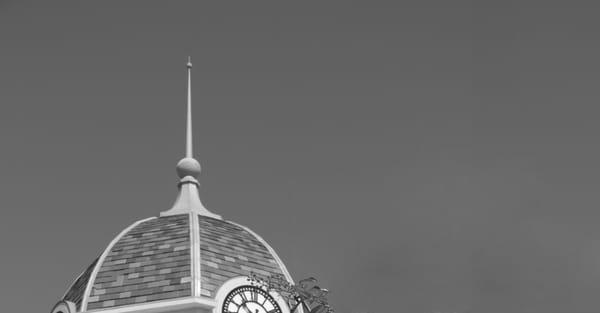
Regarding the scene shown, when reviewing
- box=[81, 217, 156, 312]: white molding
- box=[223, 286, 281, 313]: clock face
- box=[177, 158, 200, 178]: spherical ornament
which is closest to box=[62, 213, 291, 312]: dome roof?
box=[81, 217, 156, 312]: white molding

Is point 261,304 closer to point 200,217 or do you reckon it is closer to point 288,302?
point 288,302

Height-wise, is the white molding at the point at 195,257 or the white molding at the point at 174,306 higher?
the white molding at the point at 195,257

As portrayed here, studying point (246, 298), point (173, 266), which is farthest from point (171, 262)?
point (246, 298)

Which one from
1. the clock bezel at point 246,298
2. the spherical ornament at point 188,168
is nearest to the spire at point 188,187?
the spherical ornament at point 188,168

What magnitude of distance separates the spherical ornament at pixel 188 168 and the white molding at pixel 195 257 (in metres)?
3.62

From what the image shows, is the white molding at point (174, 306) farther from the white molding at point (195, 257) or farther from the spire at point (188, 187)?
the spire at point (188, 187)

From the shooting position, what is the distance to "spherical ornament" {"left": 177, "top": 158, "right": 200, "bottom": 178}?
139 ft

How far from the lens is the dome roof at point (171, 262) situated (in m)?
35.2

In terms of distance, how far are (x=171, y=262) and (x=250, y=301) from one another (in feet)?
7.67

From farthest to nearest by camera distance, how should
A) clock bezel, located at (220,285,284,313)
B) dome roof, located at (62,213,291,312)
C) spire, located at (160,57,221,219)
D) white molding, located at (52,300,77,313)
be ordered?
spire, located at (160,57,221,219) → white molding, located at (52,300,77,313) → dome roof, located at (62,213,291,312) → clock bezel, located at (220,285,284,313)

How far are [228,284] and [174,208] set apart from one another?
230 inches

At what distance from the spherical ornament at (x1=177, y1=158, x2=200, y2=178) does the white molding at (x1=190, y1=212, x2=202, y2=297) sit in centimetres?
362

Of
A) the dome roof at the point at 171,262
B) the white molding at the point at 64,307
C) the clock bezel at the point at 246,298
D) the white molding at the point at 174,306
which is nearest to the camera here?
the white molding at the point at 174,306

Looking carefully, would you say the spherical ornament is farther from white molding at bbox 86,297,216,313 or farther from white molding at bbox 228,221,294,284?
white molding at bbox 86,297,216,313
